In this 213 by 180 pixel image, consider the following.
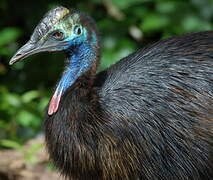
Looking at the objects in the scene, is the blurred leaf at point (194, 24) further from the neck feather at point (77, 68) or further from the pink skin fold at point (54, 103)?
the pink skin fold at point (54, 103)

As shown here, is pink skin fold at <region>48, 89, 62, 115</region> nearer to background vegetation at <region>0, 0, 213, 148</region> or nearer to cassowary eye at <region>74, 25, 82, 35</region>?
cassowary eye at <region>74, 25, 82, 35</region>

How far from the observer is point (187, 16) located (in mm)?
6988

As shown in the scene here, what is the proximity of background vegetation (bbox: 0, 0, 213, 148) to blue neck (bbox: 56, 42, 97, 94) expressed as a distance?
1.84m

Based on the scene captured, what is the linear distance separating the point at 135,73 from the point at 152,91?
0.19 metres

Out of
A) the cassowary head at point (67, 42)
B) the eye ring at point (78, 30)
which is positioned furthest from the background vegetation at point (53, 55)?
the eye ring at point (78, 30)

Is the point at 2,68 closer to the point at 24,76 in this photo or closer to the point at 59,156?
the point at 24,76

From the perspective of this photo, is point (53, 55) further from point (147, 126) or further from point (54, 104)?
point (147, 126)

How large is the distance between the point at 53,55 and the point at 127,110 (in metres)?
3.12

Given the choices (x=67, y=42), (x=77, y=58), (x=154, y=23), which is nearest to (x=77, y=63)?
(x=77, y=58)

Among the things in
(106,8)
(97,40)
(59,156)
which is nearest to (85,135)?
(59,156)

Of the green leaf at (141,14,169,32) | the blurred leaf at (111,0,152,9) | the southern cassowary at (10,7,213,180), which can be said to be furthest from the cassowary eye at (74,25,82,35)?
the blurred leaf at (111,0,152,9)

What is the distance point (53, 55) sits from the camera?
7449 mm

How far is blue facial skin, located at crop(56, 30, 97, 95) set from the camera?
4570 mm

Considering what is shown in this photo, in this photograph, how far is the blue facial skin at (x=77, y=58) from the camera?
4570mm
